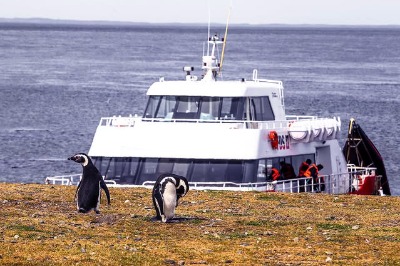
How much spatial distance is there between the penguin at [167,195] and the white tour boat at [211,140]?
12003 millimetres

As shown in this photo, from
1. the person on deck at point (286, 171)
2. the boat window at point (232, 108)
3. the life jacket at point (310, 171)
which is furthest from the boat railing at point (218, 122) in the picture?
the life jacket at point (310, 171)

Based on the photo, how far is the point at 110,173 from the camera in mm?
37781

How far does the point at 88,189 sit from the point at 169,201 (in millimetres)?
2293

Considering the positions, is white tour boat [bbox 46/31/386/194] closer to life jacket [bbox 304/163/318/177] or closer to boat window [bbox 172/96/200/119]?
boat window [bbox 172/96/200/119]

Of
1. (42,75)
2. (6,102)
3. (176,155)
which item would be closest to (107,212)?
(176,155)

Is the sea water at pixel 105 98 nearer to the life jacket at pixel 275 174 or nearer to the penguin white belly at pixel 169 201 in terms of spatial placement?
the life jacket at pixel 275 174

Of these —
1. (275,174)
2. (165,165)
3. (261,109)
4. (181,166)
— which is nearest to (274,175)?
(275,174)

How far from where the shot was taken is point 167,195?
23328mm

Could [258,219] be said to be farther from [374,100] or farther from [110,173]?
[374,100]

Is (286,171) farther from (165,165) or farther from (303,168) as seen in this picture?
(165,165)

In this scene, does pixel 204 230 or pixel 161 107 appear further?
pixel 161 107

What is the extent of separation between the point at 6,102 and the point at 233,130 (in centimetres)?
7450

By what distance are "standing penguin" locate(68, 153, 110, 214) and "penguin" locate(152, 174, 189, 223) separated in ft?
5.56

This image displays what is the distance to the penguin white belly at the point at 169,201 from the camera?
2327 centimetres
